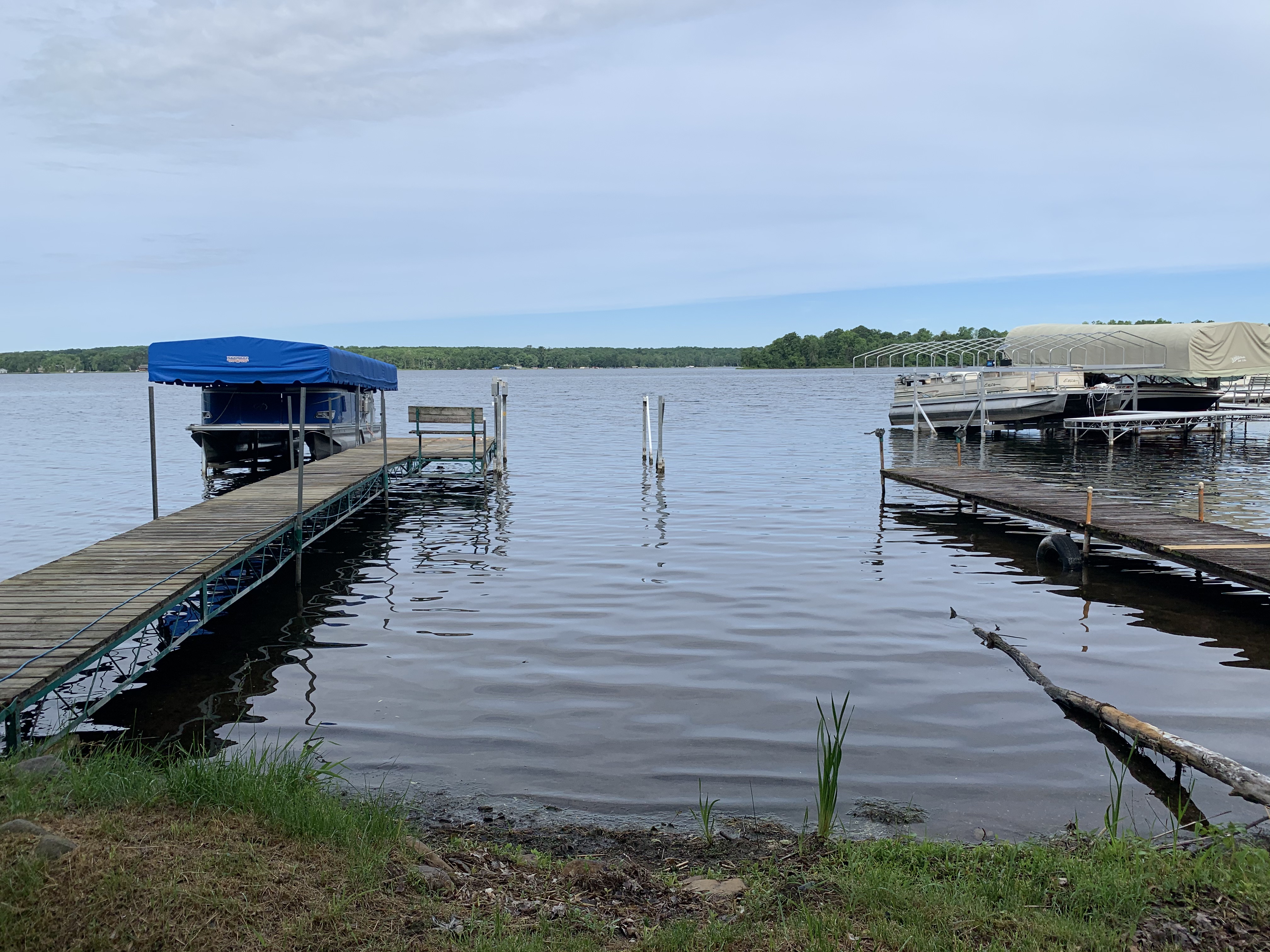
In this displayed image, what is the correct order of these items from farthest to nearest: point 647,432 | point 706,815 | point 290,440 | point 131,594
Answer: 1. point 647,432
2. point 290,440
3. point 131,594
4. point 706,815

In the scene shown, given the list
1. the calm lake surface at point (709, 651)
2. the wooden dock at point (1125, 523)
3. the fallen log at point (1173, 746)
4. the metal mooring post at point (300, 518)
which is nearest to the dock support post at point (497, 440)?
the calm lake surface at point (709, 651)

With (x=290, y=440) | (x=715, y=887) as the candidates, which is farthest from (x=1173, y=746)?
(x=290, y=440)

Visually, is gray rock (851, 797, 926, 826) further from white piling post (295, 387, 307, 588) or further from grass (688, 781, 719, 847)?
white piling post (295, 387, 307, 588)

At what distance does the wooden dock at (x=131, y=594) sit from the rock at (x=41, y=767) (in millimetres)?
563

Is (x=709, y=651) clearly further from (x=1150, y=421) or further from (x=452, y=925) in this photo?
(x=1150, y=421)

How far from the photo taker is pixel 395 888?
14.0 ft

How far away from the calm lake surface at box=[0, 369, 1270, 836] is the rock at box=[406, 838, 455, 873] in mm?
1500

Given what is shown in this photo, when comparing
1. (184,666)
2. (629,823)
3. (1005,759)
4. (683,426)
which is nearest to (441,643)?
(184,666)

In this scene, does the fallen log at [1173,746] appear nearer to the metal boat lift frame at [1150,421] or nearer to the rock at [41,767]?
the rock at [41,767]

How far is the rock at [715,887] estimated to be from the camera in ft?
15.0

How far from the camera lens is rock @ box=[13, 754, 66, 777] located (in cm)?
491

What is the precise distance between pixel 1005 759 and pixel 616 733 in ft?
9.24

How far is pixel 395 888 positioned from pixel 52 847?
137 cm

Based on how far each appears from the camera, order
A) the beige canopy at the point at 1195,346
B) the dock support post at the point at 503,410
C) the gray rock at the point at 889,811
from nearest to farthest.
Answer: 1. the gray rock at the point at 889,811
2. the dock support post at the point at 503,410
3. the beige canopy at the point at 1195,346
